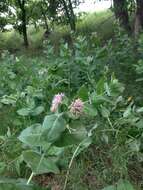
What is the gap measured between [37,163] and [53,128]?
0.58ft

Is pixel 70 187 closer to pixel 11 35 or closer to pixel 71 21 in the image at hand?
pixel 71 21

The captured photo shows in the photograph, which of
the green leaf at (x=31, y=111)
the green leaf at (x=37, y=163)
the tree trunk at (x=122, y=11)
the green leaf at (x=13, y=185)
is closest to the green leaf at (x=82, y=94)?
the green leaf at (x=37, y=163)

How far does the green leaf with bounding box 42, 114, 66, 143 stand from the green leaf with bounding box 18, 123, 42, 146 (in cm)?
8

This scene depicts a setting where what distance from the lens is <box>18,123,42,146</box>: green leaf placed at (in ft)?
5.27

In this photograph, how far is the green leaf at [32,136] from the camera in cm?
160

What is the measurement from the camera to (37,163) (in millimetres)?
1616

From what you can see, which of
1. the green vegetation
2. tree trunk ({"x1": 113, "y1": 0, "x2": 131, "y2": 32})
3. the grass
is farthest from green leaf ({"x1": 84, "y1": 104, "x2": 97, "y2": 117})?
the grass

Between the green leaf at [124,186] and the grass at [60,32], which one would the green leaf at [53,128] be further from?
the grass at [60,32]

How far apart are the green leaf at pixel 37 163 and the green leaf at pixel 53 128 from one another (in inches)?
5.2

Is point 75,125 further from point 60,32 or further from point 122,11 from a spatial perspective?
point 60,32

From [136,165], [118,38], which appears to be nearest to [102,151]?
[136,165]

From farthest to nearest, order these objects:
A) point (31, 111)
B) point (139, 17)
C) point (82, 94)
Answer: point (139, 17) < point (31, 111) < point (82, 94)

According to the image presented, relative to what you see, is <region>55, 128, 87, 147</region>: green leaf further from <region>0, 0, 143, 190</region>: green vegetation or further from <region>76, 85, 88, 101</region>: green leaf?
<region>76, 85, 88, 101</region>: green leaf

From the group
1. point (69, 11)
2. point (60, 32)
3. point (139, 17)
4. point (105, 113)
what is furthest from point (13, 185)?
point (60, 32)
